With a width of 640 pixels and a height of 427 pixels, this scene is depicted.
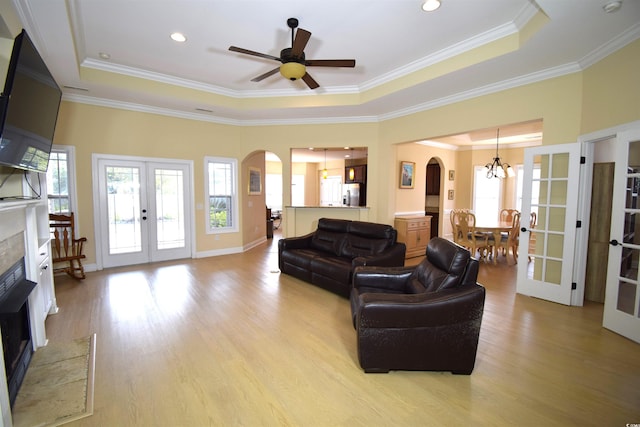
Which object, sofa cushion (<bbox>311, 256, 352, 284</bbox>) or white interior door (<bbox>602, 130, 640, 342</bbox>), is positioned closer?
white interior door (<bbox>602, 130, 640, 342</bbox>)

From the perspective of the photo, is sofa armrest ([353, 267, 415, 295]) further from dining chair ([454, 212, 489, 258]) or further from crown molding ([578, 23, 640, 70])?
dining chair ([454, 212, 489, 258])

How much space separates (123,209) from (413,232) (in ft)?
19.0

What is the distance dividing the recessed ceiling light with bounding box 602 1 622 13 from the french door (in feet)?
20.7

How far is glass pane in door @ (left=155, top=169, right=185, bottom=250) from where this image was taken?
5797 millimetres

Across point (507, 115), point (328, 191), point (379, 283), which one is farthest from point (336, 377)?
point (328, 191)

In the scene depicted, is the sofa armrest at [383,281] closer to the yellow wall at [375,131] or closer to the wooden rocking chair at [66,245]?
the yellow wall at [375,131]

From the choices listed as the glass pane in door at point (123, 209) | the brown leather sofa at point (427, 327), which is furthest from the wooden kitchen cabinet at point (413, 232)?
the glass pane in door at point (123, 209)

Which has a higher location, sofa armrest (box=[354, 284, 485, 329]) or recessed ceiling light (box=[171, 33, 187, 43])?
recessed ceiling light (box=[171, 33, 187, 43])

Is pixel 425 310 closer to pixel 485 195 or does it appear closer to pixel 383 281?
pixel 383 281

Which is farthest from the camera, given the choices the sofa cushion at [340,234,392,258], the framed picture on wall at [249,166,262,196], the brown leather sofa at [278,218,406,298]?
the framed picture on wall at [249,166,262,196]

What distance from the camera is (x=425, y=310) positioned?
2189 mm

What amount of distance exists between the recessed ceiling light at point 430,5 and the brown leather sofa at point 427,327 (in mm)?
2423

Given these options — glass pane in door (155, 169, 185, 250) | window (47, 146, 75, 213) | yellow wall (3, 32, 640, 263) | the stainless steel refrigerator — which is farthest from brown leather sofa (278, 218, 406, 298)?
the stainless steel refrigerator

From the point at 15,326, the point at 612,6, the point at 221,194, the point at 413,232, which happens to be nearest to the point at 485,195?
the point at 413,232
